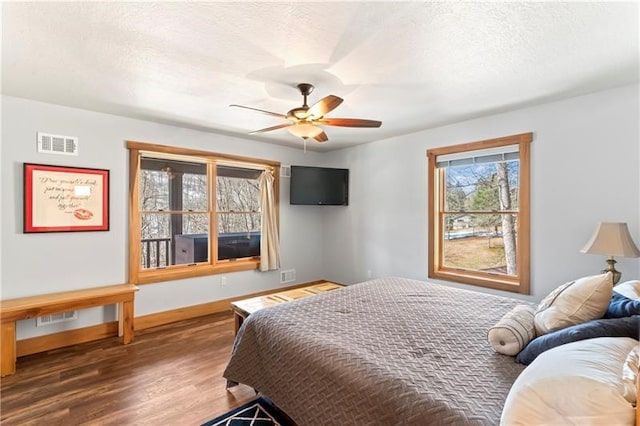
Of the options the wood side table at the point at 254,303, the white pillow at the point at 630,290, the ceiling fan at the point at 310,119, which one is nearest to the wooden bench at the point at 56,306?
the wood side table at the point at 254,303

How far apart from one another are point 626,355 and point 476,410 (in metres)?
0.56

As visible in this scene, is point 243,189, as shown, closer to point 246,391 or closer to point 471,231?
point 246,391

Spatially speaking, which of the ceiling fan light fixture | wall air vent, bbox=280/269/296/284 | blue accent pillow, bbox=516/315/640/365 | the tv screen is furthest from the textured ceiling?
wall air vent, bbox=280/269/296/284

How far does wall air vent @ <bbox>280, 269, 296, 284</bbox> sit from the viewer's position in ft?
16.6

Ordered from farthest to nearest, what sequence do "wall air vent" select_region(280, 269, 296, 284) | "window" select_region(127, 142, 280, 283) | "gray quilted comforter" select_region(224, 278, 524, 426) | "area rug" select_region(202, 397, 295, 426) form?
"wall air vent" select_region(280, 269, 296, 284) → "window" select_region(127, 142, 280, 283) → "area rug" select_region(202, 397, 295, 426) → "gray quilted comforter" select_region(224, 278, 524, 426)

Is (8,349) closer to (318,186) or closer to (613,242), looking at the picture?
(318,186)

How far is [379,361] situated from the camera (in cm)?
149

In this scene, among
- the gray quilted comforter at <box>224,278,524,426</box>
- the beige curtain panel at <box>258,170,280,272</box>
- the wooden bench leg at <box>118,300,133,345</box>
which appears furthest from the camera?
the beige curtain panel at <box>258,170,280,272</box>

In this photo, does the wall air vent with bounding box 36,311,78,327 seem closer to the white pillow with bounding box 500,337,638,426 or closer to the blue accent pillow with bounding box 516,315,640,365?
the white pillow with bounding box 500,337,638,426

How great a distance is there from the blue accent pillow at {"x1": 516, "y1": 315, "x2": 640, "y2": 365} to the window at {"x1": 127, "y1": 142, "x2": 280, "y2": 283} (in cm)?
382

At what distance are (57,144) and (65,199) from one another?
0.57m

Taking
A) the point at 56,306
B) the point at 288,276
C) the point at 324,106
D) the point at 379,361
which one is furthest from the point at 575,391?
the point at 288,276

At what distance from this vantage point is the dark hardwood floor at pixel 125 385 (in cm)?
209

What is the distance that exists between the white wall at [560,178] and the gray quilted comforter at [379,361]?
1128 mm
